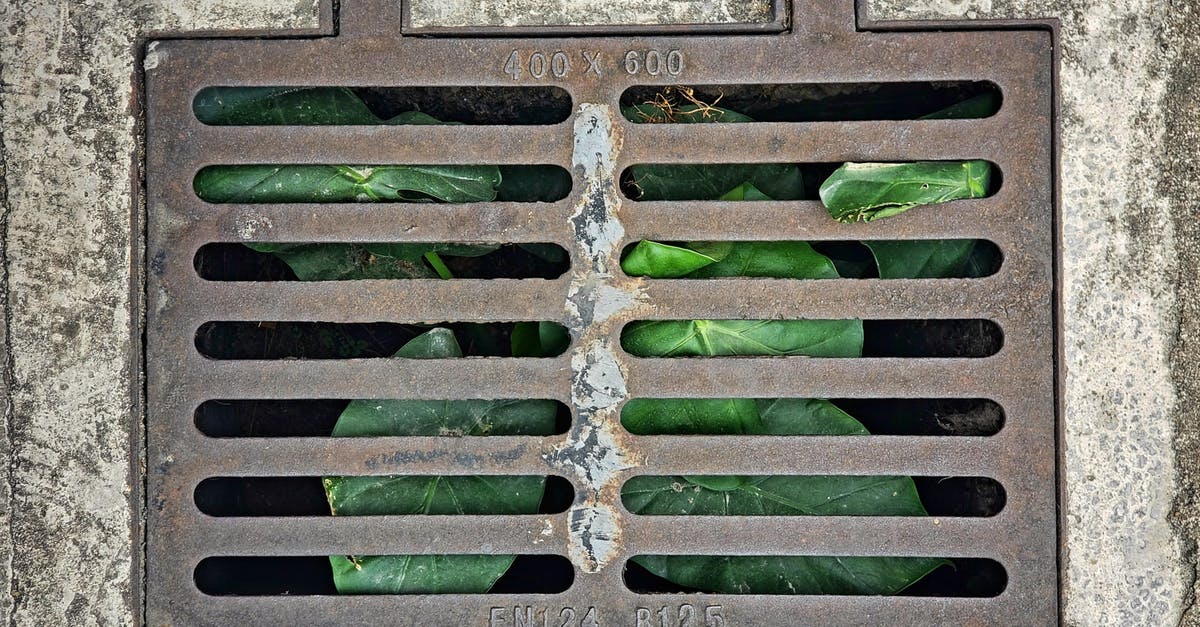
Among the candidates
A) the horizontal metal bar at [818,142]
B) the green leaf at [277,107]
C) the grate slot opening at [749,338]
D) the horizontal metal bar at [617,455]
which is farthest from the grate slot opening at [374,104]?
the horizontal metal bar at [617,455]

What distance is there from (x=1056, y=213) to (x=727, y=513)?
2.30 ft

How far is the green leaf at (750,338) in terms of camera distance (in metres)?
1.49

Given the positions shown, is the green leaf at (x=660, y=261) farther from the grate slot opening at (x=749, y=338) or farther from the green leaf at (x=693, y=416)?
the green leaf at (x=693, y=416)

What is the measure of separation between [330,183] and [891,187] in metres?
0.89

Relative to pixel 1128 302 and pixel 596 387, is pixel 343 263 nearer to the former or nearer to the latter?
pixel 596 387

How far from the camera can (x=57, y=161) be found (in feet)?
4.87

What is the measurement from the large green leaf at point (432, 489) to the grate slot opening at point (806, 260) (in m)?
0.31

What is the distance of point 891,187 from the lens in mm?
1444

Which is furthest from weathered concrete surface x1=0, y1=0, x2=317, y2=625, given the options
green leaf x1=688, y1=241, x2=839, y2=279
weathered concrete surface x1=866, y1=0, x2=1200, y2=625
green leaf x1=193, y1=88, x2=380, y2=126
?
weathered concrete surface x1=866, y1=0, x2=1200, y2=625

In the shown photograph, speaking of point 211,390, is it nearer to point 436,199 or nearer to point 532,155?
point 436,199

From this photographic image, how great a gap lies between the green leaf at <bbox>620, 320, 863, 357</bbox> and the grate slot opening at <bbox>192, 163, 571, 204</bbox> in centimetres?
30

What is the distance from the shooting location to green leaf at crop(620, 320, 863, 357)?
1.49 m

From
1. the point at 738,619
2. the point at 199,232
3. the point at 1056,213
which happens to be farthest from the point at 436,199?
the point at 1056,213

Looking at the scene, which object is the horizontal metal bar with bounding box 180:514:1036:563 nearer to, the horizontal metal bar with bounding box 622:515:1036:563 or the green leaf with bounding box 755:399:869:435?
the horizontal metal bar with bounding box 622:515:1036:563
